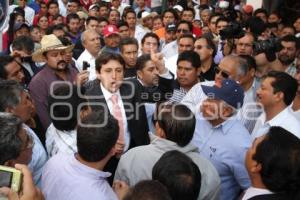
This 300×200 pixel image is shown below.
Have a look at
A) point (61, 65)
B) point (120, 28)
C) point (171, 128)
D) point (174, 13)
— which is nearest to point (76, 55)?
point (120, 28)

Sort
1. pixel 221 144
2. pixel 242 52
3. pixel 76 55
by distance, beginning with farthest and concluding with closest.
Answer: pixel 76 55 → pixel 242 52 → pixel 221 144

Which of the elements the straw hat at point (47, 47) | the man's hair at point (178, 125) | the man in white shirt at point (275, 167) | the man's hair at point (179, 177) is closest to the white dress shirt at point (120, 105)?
the man's hair at point (178, 125)

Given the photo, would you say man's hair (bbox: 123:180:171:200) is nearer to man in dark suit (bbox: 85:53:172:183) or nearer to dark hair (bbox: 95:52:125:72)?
man in dark suit (bbox: 85:53:172:183)

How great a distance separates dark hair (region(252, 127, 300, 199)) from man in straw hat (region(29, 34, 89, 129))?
2.06 metres

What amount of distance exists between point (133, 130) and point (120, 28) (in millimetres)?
3821

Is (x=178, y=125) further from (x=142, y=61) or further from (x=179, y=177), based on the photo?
(x=142, y=61)

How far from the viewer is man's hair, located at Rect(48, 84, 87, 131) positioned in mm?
2836

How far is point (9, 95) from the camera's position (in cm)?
289

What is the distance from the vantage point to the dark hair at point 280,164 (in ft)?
6.84

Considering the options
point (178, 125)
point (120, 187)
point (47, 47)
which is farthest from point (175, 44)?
point (120, 187)

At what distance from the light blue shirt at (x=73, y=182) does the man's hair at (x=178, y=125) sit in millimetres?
524

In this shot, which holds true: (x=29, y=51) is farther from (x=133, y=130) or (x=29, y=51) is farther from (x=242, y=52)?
(x=242, y=52)

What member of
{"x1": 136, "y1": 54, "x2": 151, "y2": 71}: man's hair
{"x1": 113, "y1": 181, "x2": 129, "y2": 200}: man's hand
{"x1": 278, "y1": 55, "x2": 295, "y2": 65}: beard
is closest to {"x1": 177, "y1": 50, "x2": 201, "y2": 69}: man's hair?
{"x1": 136, "y1": 54, "x2": 151, "y2": 71}: man's hair

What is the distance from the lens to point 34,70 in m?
4.98
